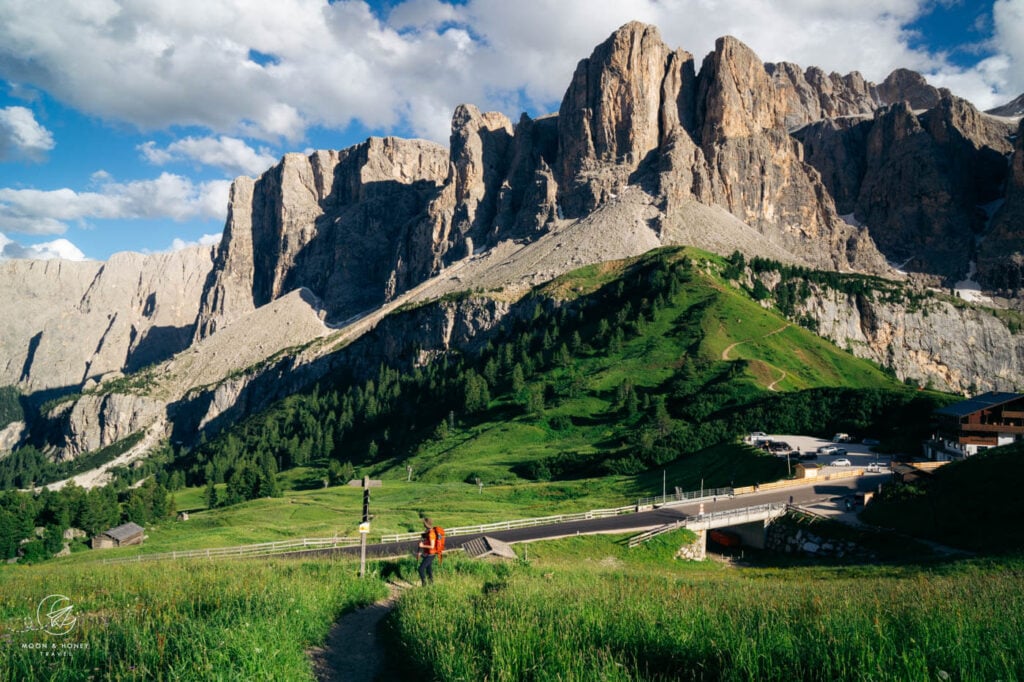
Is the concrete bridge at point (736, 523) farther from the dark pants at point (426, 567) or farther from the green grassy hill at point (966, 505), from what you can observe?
the dark pants at point (426, 567)

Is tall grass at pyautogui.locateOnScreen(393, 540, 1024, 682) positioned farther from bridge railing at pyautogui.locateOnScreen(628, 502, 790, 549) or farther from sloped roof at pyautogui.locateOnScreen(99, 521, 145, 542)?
sloped roof at pyautogui.locateOnScreen(99, 521, 145, 542)

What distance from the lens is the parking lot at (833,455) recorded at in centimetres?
6458

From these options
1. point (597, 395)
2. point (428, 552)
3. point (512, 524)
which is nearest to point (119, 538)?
point (512, 524)

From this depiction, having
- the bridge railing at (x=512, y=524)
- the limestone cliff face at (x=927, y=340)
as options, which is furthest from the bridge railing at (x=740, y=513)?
the limestone cliff face at (x=927, y=340)

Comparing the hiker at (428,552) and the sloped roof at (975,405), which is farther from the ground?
the sloped roof at (975,405)

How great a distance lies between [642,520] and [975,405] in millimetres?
43831

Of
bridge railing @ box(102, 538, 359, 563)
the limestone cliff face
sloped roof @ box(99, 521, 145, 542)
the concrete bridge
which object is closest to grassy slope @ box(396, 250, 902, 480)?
the limestone cliff face

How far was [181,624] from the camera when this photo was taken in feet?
38.3

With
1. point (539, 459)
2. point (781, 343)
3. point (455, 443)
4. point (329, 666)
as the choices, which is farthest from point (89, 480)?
point (329, 666)

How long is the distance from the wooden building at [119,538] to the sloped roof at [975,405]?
81399mm

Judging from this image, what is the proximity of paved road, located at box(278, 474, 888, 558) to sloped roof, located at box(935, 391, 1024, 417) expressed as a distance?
13.9 m

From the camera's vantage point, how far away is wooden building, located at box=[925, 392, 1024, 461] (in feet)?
209

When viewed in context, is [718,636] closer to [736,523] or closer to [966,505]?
[966,505]

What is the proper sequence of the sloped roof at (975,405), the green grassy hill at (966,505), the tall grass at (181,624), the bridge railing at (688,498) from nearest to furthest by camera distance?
1. the tall grass at (181,624)
2. the green grassy hill at (966,505)
3. the bridge railing at (688,498)
4. the sloped roof at (975,405)
